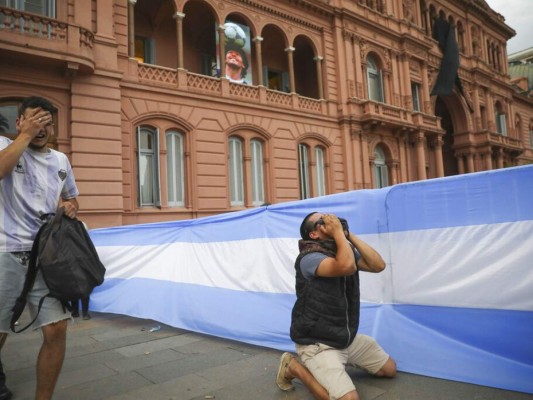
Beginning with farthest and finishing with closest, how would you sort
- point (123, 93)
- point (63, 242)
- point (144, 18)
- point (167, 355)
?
point (144, 18) → point (123, 93) → point (167, 355) → point (63, 242)

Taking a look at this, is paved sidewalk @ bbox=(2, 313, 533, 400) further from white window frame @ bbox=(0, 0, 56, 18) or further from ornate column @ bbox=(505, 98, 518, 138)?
ornate column @ bbox=(505, 98, 518, 138)

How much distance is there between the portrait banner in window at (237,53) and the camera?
621 inches

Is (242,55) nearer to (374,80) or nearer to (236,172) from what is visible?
(236,172)

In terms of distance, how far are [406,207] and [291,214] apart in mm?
1296

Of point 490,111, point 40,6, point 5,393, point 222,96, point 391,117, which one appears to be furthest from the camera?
point 490,111

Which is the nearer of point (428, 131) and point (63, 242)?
point (63, 242)

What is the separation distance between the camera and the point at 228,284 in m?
5.12

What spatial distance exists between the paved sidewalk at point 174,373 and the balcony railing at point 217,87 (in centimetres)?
1018

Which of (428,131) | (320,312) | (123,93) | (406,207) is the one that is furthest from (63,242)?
(428,131)

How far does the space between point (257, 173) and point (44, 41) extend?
8.50m

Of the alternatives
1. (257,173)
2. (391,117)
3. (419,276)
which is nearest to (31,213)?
(419,276)

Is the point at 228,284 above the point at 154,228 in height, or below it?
below

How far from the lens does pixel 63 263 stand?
276 cm

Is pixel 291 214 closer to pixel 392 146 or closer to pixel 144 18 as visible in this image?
pixel 144 18
